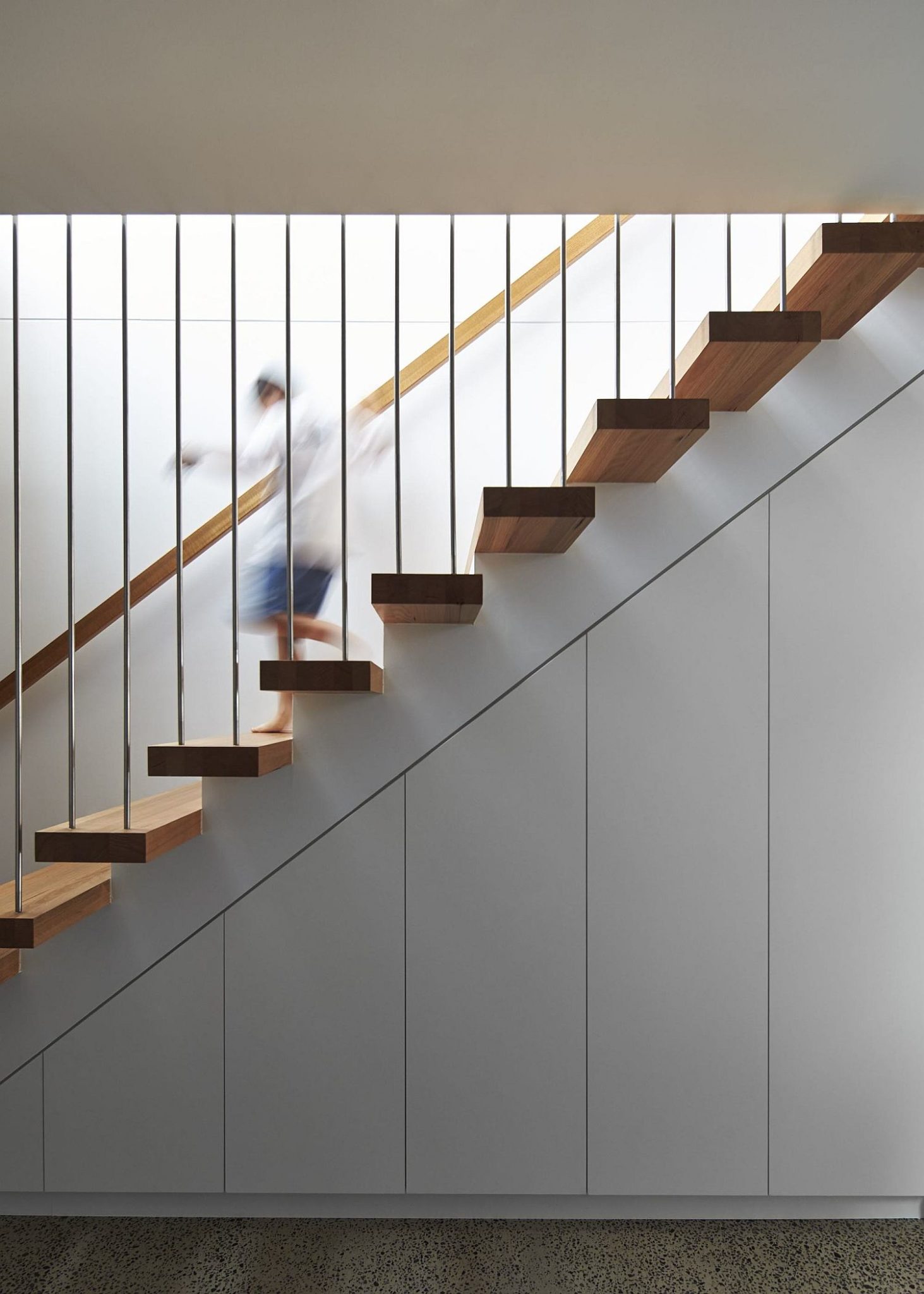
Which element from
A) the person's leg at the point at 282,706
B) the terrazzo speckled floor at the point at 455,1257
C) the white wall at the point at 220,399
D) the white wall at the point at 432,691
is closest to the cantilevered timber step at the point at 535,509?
the white wall at the point at 432,691

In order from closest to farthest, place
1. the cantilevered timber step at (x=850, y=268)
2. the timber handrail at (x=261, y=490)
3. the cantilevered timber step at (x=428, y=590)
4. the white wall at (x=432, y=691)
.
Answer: the cantilevered timber step at (x=850, y=268)
the cantilevered timber step at (x=428, y=590)
the white wall at (x=432, y=691)
the timber handrail at (x=261, y=490)

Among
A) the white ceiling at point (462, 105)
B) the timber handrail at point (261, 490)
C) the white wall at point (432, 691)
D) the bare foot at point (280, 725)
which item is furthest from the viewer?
the timber handrail at point (261, 490)

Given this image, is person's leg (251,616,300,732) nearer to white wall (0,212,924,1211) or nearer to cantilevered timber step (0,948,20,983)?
white wall (0,212,924,1211)

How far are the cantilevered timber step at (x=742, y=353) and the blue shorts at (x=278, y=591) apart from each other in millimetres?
1157

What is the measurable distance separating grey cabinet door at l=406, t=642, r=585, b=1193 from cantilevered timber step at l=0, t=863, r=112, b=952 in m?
0.65

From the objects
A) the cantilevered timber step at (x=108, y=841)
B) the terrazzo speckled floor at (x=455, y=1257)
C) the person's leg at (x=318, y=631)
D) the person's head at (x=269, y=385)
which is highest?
the person's head at (x=269, y=385)

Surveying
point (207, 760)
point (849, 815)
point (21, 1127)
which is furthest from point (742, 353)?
point (21, 1127)

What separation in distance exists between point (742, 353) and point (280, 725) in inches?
56.3

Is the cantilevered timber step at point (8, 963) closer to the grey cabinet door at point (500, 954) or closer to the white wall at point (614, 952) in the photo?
the white wall at point (614, 952)

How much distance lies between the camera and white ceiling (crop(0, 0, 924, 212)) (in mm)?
1255

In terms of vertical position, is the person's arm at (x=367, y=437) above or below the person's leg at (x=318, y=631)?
above

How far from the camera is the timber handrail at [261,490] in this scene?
250 centimetres

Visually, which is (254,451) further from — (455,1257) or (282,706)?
(455,1257)

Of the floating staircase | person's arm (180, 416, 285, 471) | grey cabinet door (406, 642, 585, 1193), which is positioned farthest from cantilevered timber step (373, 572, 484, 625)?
person's arm (180, 416, 285, 471)
